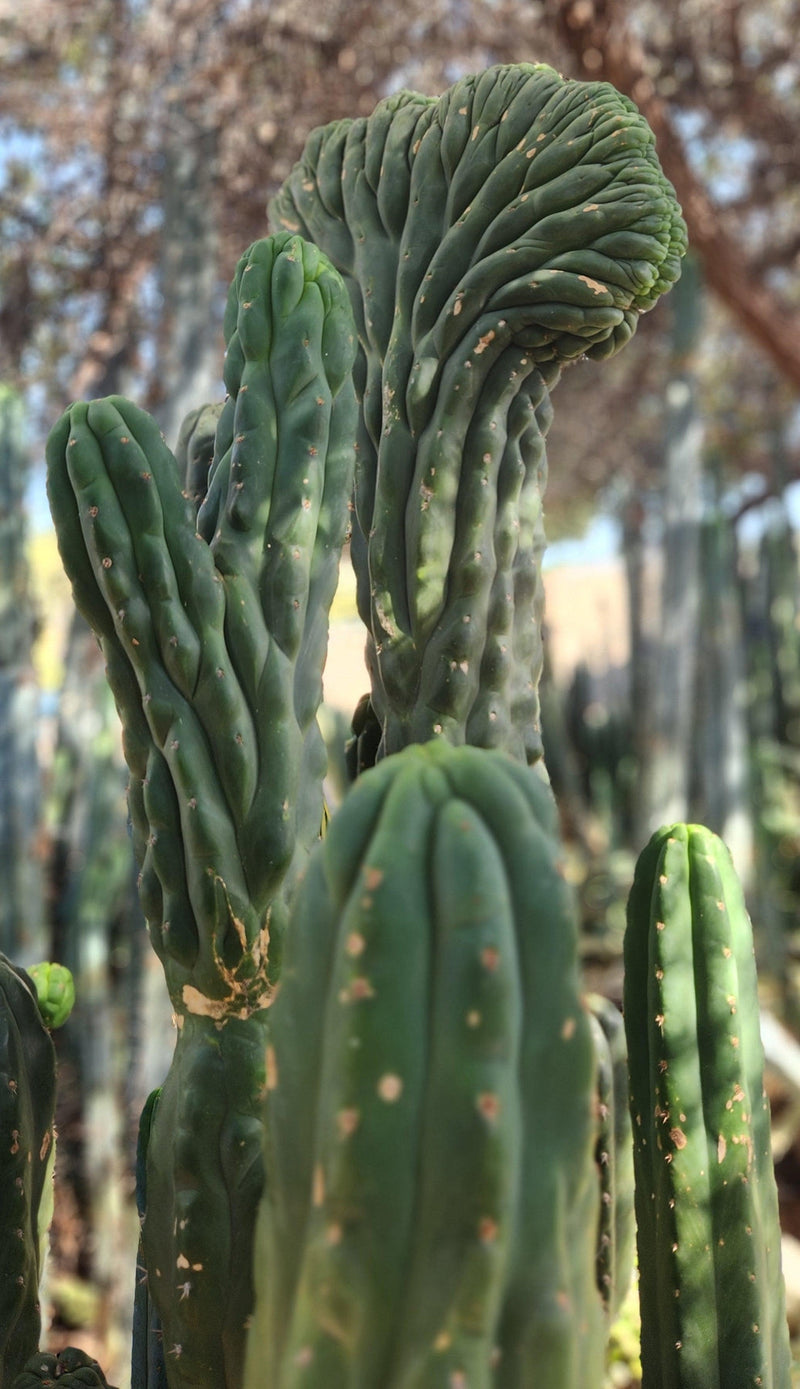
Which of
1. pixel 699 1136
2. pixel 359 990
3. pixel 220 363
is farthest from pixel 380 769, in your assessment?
pixel 220 363

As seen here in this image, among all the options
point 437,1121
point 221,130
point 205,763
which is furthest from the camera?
point 221,130

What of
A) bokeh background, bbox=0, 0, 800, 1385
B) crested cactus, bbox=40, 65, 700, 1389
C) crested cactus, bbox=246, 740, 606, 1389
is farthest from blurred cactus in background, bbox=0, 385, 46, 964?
crested cactus, bbox=246, 740, 606, 1389

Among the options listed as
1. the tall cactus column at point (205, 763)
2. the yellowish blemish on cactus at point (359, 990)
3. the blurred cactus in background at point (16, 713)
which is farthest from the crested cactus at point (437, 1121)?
the blurred cactus in background at point (16, 713)

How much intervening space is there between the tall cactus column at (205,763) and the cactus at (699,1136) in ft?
1.27

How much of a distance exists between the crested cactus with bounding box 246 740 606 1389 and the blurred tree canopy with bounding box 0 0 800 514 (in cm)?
343

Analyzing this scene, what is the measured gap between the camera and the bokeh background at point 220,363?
12.9 feet

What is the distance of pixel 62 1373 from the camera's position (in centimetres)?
117

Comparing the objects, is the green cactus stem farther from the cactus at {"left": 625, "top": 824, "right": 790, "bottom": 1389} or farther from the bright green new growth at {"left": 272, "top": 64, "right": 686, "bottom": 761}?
the cactus at {"left": 625, "top": 824, "right": 790, "bottom": 1389}

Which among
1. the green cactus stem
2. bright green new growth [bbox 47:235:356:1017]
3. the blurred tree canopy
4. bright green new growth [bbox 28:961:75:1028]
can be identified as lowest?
bright green new growth [bbox 28:961:75:1028]

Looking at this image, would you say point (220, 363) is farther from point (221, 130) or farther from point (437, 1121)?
point (437, 1121)

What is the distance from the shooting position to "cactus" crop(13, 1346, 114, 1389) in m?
1.14

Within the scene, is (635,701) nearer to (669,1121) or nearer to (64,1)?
(64,1)

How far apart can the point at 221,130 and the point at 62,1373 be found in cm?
410

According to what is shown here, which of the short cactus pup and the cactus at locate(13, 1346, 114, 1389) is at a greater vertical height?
the short cactus pup
